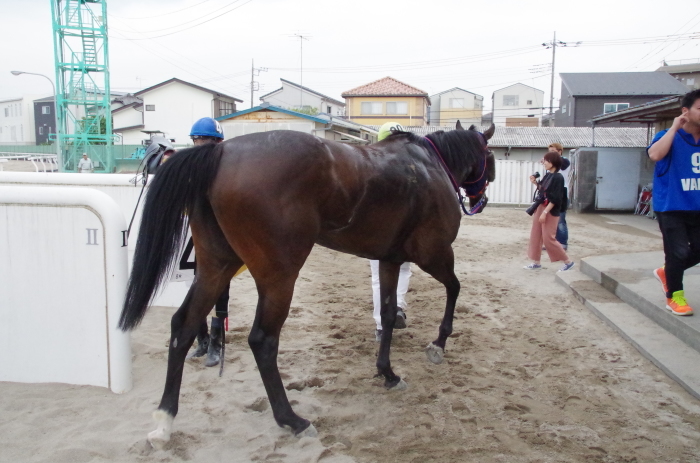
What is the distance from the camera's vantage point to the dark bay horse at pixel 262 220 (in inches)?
103

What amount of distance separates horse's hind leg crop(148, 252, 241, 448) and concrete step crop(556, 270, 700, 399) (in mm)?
3009

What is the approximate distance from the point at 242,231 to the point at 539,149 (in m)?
29.3

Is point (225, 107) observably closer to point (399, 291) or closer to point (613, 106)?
point (613, 106)

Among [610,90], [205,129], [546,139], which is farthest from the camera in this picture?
[610,90]

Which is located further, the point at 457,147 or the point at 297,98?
the point at 297,98

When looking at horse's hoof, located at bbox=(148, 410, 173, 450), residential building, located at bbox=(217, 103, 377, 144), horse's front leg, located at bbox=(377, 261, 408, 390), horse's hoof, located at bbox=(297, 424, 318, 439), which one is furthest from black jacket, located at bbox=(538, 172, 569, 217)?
residential building, located at bbox=(217, 103, 377, 144)

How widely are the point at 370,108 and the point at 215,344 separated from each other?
4449 cm

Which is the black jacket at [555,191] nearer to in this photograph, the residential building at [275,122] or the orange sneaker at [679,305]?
the orange sneaker at [679,305]

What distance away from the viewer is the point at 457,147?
3.86m

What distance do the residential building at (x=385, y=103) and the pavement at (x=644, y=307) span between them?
4069cm

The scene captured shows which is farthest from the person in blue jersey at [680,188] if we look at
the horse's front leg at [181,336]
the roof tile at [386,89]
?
the roof tile at [386,89]

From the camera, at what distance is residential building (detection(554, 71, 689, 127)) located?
3228 cm

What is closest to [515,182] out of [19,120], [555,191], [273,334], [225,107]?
[555,191]

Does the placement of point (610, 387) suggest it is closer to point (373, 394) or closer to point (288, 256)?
point (373, 394)
